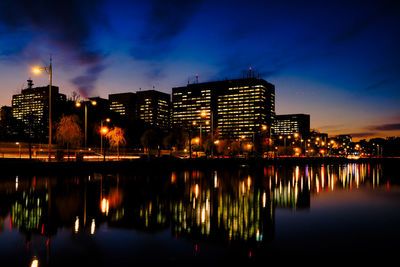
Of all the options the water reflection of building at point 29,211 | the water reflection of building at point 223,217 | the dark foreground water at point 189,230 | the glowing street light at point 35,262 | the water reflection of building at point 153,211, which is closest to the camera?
the glowing street light at point 35,262

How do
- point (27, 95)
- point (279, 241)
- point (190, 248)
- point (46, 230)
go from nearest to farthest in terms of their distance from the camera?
point (190, 248)
point (279, 241)
point (46, 230)
point (27, 95)

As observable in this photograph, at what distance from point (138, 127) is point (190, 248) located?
11004 centimetres

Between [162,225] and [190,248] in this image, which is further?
[162,225]

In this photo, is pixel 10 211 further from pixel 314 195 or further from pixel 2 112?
pixel 2 112

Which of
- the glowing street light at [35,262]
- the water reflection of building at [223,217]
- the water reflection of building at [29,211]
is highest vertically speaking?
the glowing street light at [35,262]

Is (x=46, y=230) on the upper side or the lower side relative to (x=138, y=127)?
lower

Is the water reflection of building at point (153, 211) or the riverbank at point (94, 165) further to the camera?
the riverbank at point (94, 165)

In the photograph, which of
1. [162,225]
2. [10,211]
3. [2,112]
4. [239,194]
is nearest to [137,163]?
[239,194]

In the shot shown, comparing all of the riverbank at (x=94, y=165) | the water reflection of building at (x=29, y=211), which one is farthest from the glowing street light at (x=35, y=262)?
the riverbank at (x=94, y=165)

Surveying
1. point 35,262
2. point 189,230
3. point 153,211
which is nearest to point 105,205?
point 153,211

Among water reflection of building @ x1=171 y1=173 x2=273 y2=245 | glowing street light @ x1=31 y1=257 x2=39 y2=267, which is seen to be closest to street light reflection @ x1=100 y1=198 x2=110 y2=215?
water reflection of building @ x1=171 y1=173 x2=273 y2=245

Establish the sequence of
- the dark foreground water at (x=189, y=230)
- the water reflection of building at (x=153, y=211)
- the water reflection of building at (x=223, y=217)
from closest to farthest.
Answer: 1. the dark foreground water at (x=189, y=230)
2. the water reflection of building at (x=223, y=217)
3. the water reflection of building at (x=153, y=211)

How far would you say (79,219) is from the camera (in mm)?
10102

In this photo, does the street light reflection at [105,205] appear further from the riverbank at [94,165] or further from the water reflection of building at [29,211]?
the riverbank at [94,165]
